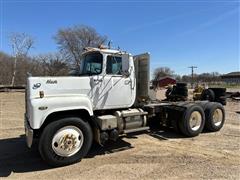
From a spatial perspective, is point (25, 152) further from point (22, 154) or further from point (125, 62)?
point (125, 62)

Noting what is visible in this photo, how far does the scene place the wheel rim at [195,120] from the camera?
8766 mm

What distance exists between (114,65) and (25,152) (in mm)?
3368

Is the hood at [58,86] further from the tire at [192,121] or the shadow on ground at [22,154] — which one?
the tire at [192,121]

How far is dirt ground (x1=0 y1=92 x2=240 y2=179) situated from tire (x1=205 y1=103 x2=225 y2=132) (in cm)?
56

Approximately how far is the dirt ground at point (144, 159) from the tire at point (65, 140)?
21 cm

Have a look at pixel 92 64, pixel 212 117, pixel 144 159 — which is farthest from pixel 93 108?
pixel 212 117

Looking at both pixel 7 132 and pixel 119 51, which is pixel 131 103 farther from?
pixel 7 132

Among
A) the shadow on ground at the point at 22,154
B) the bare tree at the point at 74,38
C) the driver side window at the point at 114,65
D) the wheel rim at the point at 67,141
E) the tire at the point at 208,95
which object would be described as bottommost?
the shadow on ground at the point at 22,154

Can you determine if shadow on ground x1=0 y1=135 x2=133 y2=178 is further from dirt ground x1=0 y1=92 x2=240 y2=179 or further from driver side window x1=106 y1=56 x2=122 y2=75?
driver side window x1=106 y1=56 x2=122 y2=75

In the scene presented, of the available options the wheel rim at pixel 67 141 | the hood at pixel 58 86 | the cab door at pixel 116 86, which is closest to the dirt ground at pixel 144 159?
the wheel rim at pixel 67 141

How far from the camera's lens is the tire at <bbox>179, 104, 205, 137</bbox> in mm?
8430

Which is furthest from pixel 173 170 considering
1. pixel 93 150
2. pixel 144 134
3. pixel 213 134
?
pixel 213 134

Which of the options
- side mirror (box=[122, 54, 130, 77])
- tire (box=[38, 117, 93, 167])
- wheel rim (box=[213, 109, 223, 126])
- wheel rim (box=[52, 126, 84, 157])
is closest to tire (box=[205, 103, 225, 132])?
wheel rim (box=[213, 109, 223, 126])

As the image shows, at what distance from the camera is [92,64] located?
7316 millimetres
